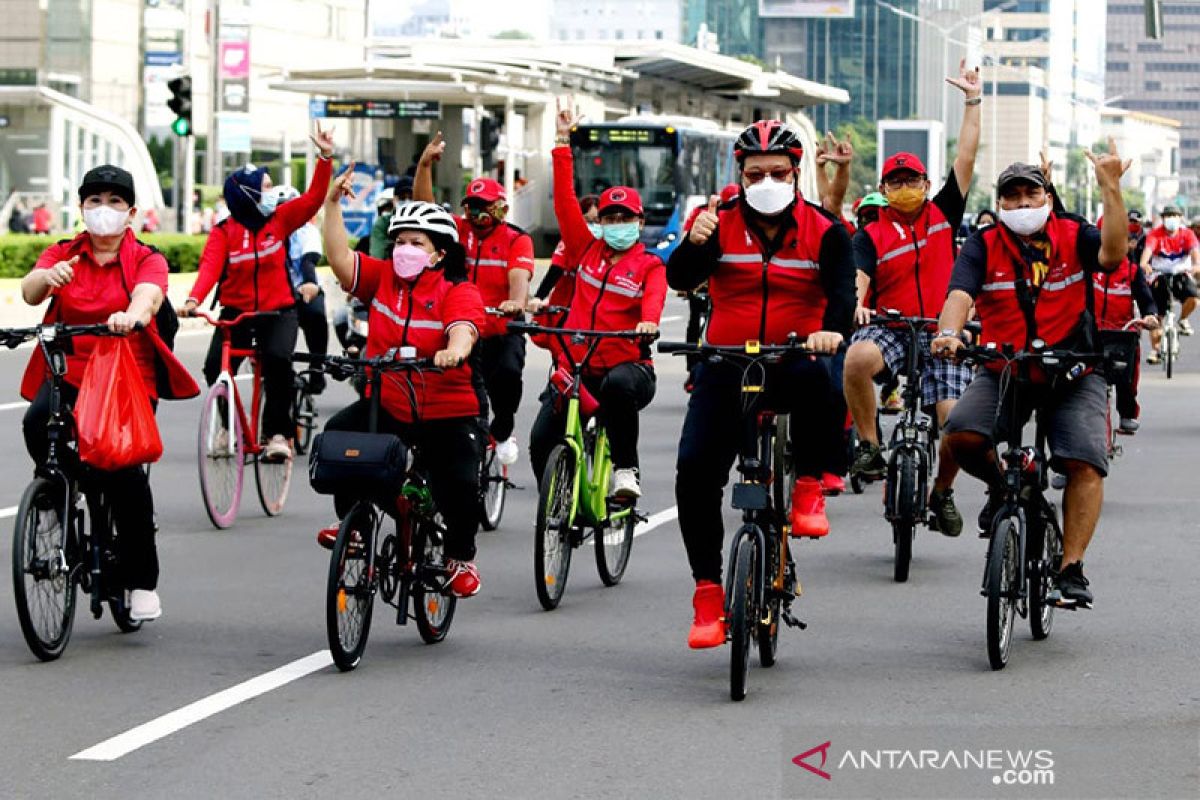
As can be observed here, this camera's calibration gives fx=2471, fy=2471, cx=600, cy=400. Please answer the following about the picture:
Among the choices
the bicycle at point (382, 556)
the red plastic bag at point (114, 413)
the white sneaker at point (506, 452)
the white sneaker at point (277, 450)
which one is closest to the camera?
the bicycle at point (382, 556)

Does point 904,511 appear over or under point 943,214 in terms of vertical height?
under

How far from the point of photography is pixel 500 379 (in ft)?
43.7

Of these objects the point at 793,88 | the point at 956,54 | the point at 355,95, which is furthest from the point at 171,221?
the point at 956,54

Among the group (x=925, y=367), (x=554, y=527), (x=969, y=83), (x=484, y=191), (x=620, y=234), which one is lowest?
(x=554, y=527)

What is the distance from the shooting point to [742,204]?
856cm

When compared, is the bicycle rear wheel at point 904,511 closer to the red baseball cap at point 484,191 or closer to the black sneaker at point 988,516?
the black sneaker at point 988,516

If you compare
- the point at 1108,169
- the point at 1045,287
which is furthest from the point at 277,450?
the point at 1108,169

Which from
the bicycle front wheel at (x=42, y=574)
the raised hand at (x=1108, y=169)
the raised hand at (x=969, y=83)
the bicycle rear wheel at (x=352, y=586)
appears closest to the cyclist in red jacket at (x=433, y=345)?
the bicycle rear wheel at (x=352, y=586)

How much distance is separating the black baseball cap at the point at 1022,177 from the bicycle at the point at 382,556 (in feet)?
7.41

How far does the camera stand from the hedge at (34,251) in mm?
32812

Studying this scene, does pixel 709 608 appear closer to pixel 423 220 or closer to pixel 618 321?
pixel 423 220

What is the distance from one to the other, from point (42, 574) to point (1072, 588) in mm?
3693

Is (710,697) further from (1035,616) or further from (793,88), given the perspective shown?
(793,88)

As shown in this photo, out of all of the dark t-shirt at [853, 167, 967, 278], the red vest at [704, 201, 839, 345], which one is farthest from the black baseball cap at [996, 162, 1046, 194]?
the dark t-shirt at [853, 167, 967, 278]
